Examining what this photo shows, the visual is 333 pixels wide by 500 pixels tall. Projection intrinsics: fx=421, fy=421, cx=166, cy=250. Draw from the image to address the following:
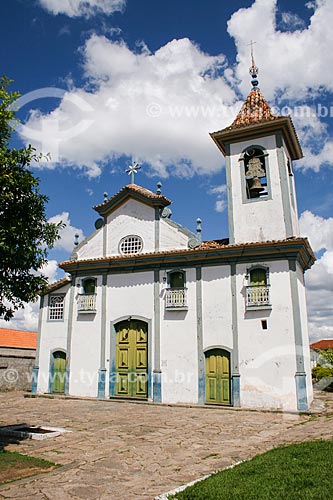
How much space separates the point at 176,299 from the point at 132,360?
297 cm

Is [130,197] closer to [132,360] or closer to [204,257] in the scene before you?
[204,257]

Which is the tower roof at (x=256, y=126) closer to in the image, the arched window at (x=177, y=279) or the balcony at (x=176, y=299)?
the arched window at (x=177, y=279)

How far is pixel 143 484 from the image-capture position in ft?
19.1

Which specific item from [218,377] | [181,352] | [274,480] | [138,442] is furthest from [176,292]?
[274,480]

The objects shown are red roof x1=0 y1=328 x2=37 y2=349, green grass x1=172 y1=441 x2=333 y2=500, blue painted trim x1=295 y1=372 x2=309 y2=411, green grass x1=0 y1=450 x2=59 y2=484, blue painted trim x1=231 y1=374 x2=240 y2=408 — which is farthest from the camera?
red roof x1=0 y1=328 x2=37 y2=349

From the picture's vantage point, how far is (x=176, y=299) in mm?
15492

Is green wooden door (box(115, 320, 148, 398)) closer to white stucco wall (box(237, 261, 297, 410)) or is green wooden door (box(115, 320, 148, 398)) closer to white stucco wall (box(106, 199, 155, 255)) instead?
white stucco wall (box(106, 199, 155, 255))

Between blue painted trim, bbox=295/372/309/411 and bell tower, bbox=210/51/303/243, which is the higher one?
bell tower, bbox=210/51/303/243

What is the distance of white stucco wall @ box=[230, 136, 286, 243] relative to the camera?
48.8 feet

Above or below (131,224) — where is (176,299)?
below

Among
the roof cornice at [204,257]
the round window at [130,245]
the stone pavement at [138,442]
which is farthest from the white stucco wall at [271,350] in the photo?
the round window at [130,245]

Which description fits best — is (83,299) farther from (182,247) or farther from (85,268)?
(182,247)

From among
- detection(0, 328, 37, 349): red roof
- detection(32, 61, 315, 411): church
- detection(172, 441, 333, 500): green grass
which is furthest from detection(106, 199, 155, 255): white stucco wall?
detection(0, 328, 37, 349): red roof

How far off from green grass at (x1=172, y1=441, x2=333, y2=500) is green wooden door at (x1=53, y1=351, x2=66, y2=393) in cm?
1240
